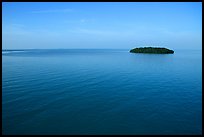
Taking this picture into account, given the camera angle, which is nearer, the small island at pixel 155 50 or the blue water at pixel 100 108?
the blue water at pixel 100 108

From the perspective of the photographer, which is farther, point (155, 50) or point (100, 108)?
point (155, 50)

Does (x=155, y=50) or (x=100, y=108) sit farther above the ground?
(x=155, y=50)

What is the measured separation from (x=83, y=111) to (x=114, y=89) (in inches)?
275

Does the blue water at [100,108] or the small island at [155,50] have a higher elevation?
the small island at [155,50]

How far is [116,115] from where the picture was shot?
13414 mm

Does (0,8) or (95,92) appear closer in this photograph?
(0,8)

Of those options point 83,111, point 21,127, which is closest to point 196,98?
point 83,111

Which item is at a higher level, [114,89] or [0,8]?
[0,8]

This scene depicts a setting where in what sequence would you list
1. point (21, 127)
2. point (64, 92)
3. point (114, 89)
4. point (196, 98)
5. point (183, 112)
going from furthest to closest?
point (114, 89) < point (64, 92) < point (196, 98) < point (183, 112) < point (21, 127)

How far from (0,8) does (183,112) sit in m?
13.6

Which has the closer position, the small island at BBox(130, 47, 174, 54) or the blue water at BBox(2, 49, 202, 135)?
the blue water at BBox(2, 49, 202, 135)

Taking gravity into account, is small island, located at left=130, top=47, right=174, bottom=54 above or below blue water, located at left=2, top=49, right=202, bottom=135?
above

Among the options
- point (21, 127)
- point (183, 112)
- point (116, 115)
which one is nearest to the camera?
point (21, 127)

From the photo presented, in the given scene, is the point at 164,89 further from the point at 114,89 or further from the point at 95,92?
the point at 95,92
